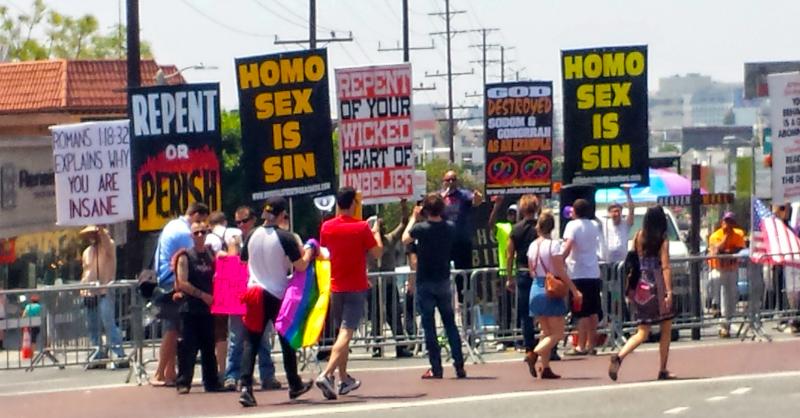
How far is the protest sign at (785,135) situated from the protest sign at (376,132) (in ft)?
15.7

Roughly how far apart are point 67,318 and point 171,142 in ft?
8.30

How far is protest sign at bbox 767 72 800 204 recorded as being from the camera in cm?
2241

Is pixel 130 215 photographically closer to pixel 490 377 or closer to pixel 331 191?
pixel 331 191

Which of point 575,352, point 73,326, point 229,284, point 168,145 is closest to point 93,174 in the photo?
point 168,145

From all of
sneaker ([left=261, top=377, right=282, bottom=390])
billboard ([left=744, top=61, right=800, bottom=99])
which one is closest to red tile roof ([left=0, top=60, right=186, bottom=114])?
billboard ([left=744, top=61, right=800, bottom=99])

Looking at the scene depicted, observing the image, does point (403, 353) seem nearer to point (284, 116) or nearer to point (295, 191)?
point (295, 191)

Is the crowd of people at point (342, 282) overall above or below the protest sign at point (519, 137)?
below

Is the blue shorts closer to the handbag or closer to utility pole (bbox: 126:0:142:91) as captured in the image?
the handbag

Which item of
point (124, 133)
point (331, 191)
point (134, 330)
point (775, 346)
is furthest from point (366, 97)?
point (775, 346)

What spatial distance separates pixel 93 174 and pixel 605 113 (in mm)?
6604

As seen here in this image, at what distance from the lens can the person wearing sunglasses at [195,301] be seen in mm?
16766

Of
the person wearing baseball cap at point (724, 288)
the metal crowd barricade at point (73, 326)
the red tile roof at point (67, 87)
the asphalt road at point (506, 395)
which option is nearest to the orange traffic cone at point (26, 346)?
the metal crowd barricade at point (73, 326)

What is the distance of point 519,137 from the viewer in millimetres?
24531

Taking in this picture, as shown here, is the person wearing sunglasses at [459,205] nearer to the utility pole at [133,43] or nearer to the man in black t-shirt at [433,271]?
the man in black t-shirt at [433,271]
